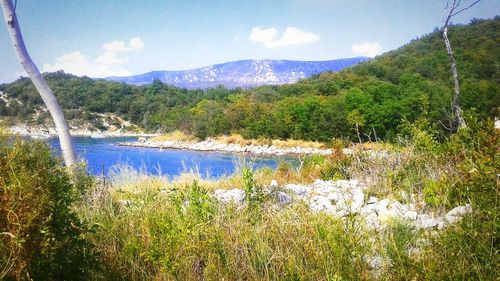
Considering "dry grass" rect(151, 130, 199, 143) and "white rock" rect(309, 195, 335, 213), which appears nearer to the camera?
"white rock" rect(309, 195, 335, 213)

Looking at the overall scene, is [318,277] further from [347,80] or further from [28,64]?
[347,80]

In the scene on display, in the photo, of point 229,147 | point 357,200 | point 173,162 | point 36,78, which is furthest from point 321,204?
point 229,147

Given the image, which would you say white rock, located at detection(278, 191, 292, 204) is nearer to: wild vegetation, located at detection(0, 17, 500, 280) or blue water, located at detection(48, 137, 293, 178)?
wild vegetation, located at detection(0, 17, 500, 280)

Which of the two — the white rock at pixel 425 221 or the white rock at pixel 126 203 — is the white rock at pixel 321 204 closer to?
the white rock at pixel 425 221

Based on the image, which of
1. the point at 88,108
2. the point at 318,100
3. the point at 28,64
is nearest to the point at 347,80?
the point at 318,100

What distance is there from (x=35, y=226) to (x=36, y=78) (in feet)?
13.7

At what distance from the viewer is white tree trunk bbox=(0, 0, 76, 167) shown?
5270 mm

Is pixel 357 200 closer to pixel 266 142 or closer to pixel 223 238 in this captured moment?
pixel 223 238

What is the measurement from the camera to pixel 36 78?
5355mm

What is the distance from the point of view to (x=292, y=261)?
8.87 ft

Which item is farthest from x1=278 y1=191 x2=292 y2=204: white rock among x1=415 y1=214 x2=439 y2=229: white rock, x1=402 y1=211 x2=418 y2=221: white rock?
x1=415 y1=214 x2=439 y2=229: white rock

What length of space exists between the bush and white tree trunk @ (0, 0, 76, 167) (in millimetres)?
3055

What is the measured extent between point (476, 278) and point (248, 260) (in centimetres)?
172

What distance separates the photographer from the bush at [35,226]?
1970mm
